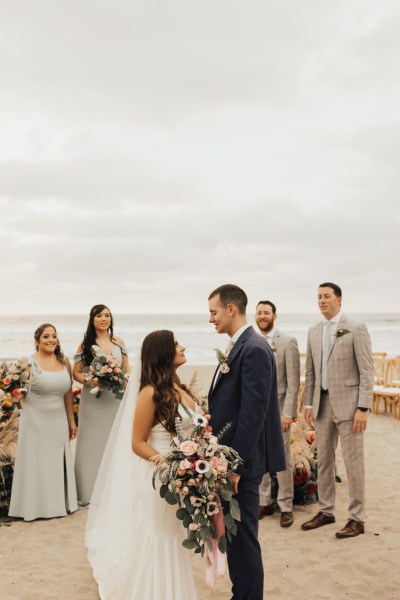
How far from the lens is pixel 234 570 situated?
330 cm

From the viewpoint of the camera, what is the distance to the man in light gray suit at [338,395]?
500cm

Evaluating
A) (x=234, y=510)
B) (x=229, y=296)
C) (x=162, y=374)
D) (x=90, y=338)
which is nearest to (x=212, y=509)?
(x=234, y=510)

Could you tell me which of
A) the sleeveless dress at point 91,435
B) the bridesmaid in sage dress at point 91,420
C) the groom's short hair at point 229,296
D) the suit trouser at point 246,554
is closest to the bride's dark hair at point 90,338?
the bridesmaid in sage dress at point 91,420

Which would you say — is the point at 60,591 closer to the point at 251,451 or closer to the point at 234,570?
the point at 234,570

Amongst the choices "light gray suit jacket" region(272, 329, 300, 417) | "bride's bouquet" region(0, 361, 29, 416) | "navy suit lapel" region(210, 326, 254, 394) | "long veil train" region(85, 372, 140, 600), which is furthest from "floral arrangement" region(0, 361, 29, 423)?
"navy suit lapel" region(210, 326, 254, 394)

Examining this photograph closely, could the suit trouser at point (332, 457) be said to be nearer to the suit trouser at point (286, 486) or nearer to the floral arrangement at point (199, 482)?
the suit trouser at point (286, 486)

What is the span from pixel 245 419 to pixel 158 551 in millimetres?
1019

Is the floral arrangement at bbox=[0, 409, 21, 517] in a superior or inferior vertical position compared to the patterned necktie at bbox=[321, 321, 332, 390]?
inferior

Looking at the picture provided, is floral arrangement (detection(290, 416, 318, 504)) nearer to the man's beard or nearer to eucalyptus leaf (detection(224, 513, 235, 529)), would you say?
the man's beard

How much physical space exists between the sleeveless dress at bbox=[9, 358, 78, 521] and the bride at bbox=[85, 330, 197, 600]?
247 cm

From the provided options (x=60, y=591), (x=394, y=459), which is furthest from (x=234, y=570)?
(x=394, y=459)

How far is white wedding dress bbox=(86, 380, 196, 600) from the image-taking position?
3223 millimetres

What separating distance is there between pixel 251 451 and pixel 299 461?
329 centimetres

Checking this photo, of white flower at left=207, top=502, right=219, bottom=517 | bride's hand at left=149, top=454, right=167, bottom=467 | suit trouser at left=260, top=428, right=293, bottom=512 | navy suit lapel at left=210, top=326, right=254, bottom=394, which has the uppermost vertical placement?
navy suit lapel at left=210, top=326, right=254, bottom=394
